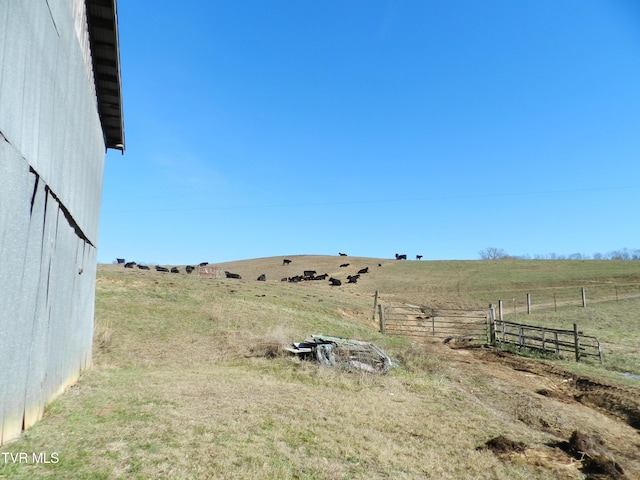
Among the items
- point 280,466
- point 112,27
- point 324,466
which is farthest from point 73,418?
point 112,27

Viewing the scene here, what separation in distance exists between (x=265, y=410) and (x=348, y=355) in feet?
17.2

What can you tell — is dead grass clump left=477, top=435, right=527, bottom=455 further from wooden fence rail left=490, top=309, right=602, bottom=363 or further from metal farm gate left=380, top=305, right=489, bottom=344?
metal farm gate left=380, top=305, right=489, bottom=344

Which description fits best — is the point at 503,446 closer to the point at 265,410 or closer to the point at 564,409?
the point at 564,409

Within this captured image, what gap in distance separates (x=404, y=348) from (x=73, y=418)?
13.2 meters

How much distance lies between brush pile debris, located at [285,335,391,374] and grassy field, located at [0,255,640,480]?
19.1 inches

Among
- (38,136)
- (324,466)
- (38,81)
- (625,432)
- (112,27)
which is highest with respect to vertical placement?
(112,27)

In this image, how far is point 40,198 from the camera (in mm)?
6066

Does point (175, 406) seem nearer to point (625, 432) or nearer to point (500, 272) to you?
point (625, 432)

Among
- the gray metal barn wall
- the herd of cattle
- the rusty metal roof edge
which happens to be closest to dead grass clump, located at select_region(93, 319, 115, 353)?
the gray metal barn wall

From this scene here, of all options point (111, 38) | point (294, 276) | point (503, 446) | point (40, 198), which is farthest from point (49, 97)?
point (294, 276)

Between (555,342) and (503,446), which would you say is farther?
(555,342)

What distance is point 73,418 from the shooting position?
6738mm

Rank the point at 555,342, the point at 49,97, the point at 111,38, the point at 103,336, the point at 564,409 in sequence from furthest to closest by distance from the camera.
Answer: the point at 555,342 < the point at 103,336 < the point at 111,38 < the point at 564,409 < the point at 49,97

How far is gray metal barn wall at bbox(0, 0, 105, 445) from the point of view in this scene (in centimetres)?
492
